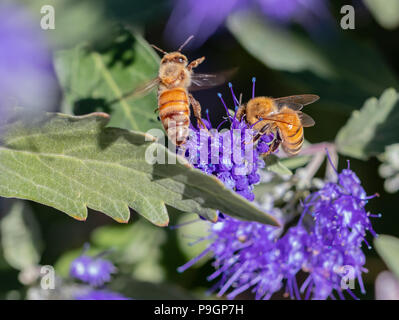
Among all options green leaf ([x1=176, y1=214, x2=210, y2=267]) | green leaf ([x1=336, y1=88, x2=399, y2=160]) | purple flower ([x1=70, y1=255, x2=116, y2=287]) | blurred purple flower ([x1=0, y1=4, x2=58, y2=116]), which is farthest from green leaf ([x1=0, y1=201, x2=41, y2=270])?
green leaf ([x1=336, y1=88, x2=399, y2=160])

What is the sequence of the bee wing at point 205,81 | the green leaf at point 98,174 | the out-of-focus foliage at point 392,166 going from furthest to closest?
the out-of-focus foliage at point 392,166 < the bee wing at point 205,81 < the green leaf at point 98,174

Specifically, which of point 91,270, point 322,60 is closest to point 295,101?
point 322,60

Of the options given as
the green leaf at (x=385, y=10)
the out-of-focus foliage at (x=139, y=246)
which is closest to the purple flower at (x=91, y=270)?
the out-of-focus foliage at (x=139, y=246)

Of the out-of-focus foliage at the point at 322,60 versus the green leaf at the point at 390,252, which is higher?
the out-of-focus foliage at the point at 322,60

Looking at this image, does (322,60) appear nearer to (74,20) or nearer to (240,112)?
(240,112)

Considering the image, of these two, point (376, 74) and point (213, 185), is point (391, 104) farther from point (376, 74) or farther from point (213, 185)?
point (213, 185)

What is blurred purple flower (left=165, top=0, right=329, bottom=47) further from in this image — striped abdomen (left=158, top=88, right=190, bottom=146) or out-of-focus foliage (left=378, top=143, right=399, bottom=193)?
striped abdomen (left=158, top=88, right=190, bottom=146)

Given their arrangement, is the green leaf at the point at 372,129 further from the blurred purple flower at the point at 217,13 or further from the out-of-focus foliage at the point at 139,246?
the out-of-focus foliage at the point at 139,246
